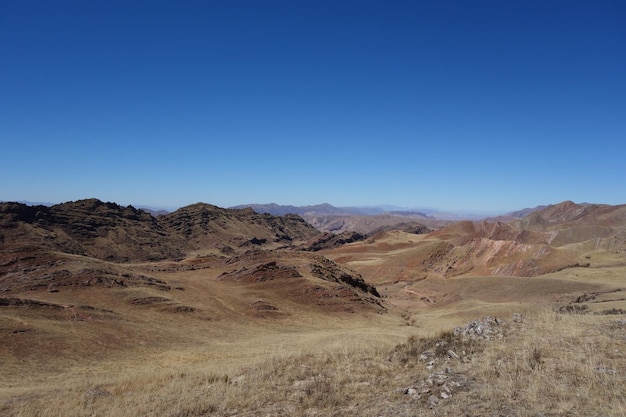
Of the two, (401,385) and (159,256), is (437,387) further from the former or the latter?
(159,256)

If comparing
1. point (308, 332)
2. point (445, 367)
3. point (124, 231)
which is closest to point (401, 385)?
point (445, 367)

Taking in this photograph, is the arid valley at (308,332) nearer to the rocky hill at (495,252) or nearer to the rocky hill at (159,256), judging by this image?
the rocky hill at (159,256)

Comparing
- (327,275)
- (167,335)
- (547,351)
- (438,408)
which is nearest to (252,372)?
(438,408)

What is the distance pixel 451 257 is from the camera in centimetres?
7225

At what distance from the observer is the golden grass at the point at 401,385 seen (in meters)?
6.54

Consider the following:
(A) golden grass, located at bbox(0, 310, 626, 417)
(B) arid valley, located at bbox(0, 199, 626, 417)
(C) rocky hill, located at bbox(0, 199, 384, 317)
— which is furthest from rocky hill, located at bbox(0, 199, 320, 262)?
(A) golden grass, located at bbox(0, 310, 626, 417)

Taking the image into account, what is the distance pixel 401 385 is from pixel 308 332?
23308 millimetres

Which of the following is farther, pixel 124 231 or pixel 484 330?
pixel 124 231

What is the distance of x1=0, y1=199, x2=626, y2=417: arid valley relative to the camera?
24.8 feet

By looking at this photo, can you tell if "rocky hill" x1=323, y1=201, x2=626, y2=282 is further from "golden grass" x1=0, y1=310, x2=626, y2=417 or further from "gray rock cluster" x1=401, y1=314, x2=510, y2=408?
"golden grass" x1=0, y1=310, x2=626, y2=417

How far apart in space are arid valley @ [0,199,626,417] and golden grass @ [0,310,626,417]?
0.15 ft

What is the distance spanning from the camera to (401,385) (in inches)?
324

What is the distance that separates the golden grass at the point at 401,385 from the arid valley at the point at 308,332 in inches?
1.7

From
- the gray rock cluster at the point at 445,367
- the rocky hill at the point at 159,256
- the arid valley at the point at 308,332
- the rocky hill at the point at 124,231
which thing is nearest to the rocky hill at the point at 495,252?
the arid valley at the point at 308,332
